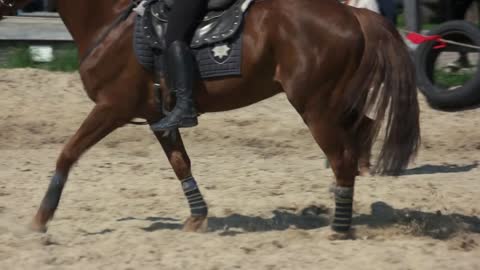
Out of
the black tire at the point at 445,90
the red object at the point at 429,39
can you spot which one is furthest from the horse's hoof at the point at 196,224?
the red object at the point at 429,39

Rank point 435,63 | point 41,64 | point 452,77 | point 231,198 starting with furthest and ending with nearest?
point 41,64, point 452,77, point 435,63, point 231,198

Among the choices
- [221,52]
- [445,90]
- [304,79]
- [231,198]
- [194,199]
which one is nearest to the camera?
[304,79]

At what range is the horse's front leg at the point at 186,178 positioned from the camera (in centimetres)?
686

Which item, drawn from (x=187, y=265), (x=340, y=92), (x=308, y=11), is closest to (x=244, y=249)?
(x=187, y=265)

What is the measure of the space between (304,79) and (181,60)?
0.84 meters

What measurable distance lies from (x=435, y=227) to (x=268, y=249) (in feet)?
4.71

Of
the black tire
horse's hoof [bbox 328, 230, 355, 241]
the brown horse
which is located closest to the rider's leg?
the brown horse

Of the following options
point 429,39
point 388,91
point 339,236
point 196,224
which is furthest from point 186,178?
point 429,39

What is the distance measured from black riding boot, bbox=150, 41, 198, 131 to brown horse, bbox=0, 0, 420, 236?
0.14 meters

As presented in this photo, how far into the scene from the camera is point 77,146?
6.54 metres

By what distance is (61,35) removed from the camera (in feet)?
46.2

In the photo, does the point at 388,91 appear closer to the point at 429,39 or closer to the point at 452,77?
the point at 429,39

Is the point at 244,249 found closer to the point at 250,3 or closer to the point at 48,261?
the point at 48,261

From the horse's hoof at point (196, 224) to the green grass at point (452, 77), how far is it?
227 inches
